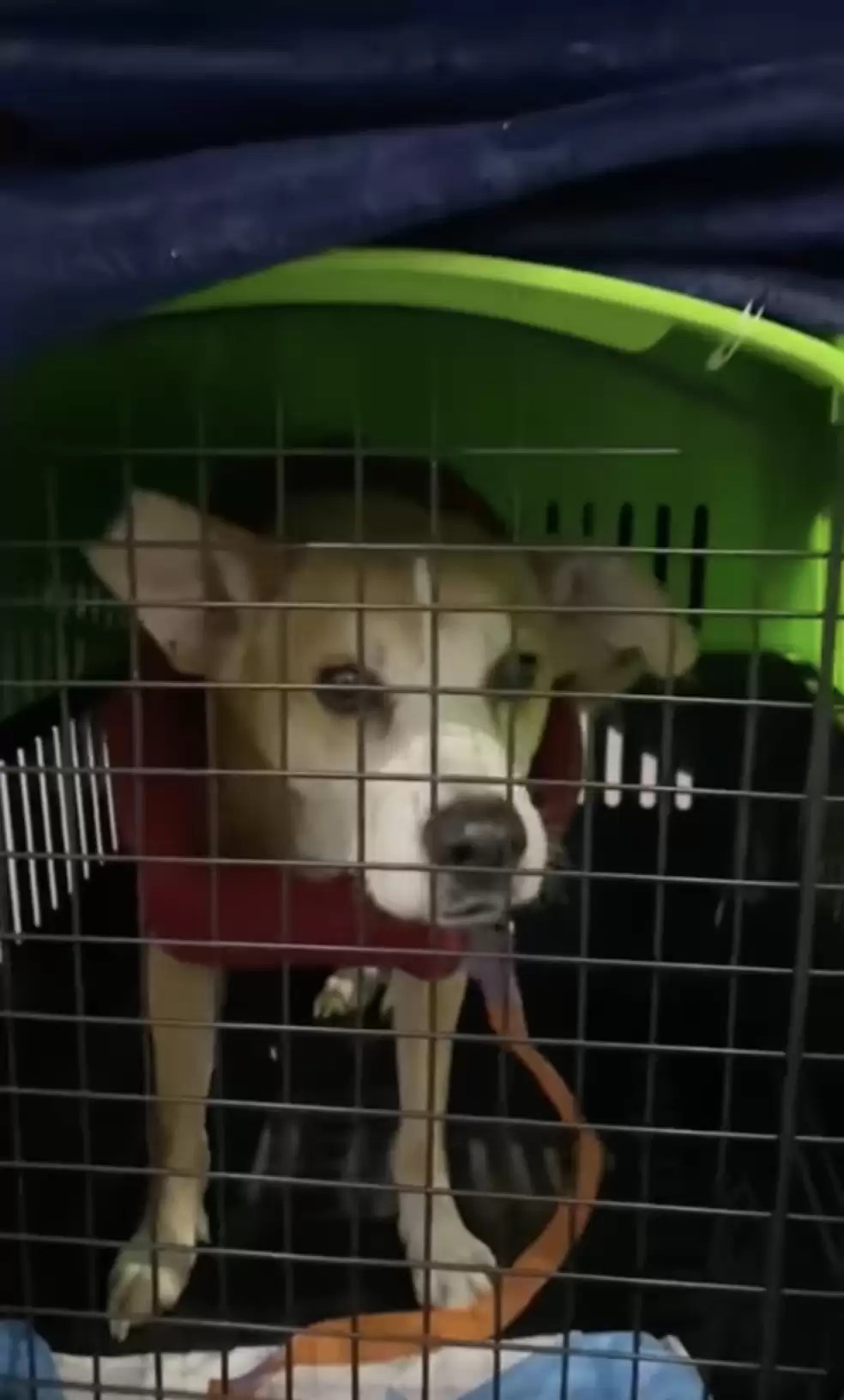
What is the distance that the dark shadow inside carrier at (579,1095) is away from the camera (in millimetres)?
971

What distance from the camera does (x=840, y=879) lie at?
3.94 feet

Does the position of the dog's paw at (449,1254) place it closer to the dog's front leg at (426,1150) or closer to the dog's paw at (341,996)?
the dog's front leg at (426,1150)

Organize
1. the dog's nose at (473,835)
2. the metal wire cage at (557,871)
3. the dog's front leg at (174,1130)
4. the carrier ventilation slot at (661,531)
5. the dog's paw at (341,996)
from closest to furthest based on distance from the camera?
the metal wire cage at (557,871), the dog's nose at (473,835), the dog's front leg at (174,1130), the carrier ventilation slot at (661,531), the dog's paw at (341,996)

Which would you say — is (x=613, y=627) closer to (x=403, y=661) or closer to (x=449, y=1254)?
(x=403, y=661)

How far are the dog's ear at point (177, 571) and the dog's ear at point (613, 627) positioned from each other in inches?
8.7

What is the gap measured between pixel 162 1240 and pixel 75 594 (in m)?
0.49

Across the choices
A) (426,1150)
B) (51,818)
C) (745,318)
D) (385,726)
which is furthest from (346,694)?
(51,818)

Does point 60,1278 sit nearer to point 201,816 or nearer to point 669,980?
point 201,816

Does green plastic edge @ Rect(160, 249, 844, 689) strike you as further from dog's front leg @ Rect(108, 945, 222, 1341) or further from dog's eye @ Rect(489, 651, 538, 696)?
dog's front leg @ Rect(108, 945, 222, 1341)

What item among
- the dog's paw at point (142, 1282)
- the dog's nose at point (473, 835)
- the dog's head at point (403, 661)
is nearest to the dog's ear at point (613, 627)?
the dog's head at point (403, 661)

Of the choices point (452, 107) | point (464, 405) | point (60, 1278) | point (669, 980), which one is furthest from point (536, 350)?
point (60, 1278)

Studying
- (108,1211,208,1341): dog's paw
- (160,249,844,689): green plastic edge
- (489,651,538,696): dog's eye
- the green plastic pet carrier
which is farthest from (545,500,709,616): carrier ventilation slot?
(108,1211,208,1341): dog's paw

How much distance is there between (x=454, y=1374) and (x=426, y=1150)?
15cm

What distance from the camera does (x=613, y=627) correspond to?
1105mm
